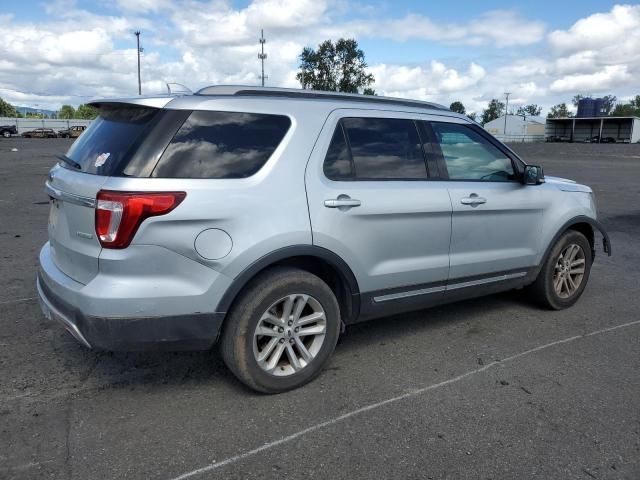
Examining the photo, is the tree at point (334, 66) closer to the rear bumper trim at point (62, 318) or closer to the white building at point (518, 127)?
the white building at point (518, 127)

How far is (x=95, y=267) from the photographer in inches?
119

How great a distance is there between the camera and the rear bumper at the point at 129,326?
2.97 meters

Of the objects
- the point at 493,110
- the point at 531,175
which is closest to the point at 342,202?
the point at 531,175

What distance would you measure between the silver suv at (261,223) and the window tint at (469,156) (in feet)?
0.06

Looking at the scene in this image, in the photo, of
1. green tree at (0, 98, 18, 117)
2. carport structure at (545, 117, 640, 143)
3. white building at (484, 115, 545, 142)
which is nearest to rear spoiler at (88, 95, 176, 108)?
carport structure at (545, 117, 640, 143)

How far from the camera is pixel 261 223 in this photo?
3.21 metres

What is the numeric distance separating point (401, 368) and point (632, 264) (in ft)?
15.3

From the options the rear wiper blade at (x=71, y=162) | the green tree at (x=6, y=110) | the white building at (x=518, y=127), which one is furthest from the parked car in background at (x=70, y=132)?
the rear wiper blade at (x=71, y=162)

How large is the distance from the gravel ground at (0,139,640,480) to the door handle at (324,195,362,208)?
1.15 meters

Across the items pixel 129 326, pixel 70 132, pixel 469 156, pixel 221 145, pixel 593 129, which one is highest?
pixel 593 129

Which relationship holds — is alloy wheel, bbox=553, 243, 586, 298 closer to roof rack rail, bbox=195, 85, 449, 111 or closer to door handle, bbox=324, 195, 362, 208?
roof rack rail, bbox=195, 85, 449, 111

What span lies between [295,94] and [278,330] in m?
1.55

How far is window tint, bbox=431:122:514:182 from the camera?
14.1 ft

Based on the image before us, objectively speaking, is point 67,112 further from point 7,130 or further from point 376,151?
point 376,151
